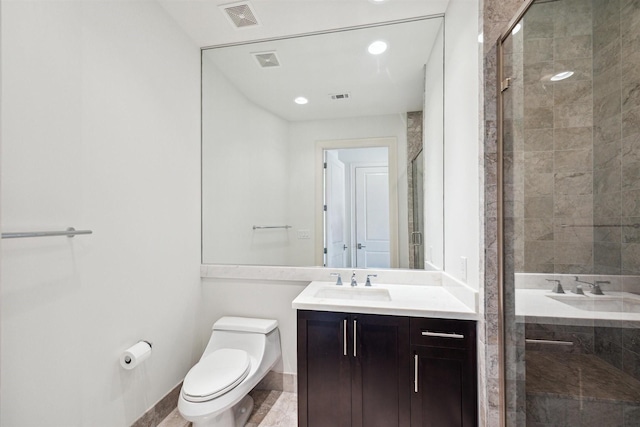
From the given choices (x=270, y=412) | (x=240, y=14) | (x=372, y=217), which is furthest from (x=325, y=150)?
(x=270, y=412)

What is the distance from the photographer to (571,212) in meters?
0.95

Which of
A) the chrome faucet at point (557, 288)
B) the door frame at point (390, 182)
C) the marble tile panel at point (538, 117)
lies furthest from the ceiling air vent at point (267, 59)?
the chrome faucet at point (557, 288)

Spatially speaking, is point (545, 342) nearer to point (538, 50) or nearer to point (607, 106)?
point (607, 106)

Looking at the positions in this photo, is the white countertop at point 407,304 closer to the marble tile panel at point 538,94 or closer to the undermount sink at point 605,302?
the undermount sink at point 605,302

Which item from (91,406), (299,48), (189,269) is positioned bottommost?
(91,406)

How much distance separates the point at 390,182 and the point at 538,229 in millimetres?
1240

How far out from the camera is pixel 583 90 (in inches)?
35.6

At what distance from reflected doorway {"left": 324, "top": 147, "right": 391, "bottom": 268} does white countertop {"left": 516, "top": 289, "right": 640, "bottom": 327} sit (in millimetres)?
1075

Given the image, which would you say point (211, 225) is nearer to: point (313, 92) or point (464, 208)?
point (313, 92)

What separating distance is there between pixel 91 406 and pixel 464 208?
2160 mm

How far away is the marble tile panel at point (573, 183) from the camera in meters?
0.90

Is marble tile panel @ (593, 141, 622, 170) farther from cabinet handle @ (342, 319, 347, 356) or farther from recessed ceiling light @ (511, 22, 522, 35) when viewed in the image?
cabinet handle @ (342, 319, 347, 356)

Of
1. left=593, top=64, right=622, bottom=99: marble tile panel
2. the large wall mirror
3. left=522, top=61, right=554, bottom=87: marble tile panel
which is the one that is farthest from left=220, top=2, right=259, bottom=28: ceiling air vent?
left=593, top=64, right=622, bottom=99: marble tile panel

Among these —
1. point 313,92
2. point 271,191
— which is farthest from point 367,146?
point 271,191
